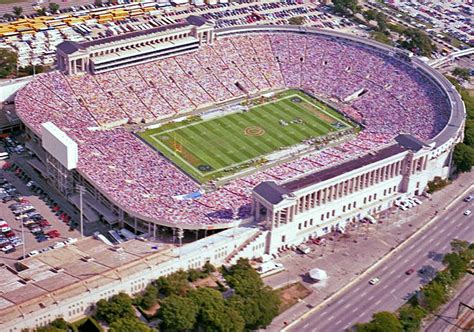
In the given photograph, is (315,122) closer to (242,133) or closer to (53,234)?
(242,133)

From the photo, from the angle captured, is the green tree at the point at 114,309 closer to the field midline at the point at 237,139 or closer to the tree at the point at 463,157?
the field midline at the point at 237,139

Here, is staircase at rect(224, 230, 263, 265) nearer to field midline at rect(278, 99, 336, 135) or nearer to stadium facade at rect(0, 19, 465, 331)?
stadium facade at rect(0, 19, 465, 331)

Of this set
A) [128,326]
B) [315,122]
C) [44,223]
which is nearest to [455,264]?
[128,326]

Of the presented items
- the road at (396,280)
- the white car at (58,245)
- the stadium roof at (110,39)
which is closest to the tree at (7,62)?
the stadium roof at (110,39)

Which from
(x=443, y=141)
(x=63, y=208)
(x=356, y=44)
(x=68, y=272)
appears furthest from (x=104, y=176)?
(x=356, y=44)

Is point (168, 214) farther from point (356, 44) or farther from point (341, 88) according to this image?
point (356, 44)

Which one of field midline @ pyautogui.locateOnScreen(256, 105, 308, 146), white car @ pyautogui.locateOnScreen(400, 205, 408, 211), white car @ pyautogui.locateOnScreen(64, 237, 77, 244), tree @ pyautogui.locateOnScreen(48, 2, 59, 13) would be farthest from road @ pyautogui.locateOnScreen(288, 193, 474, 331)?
tree @ pyautogui.locateOnScreen(48, 2, 59, 13)
